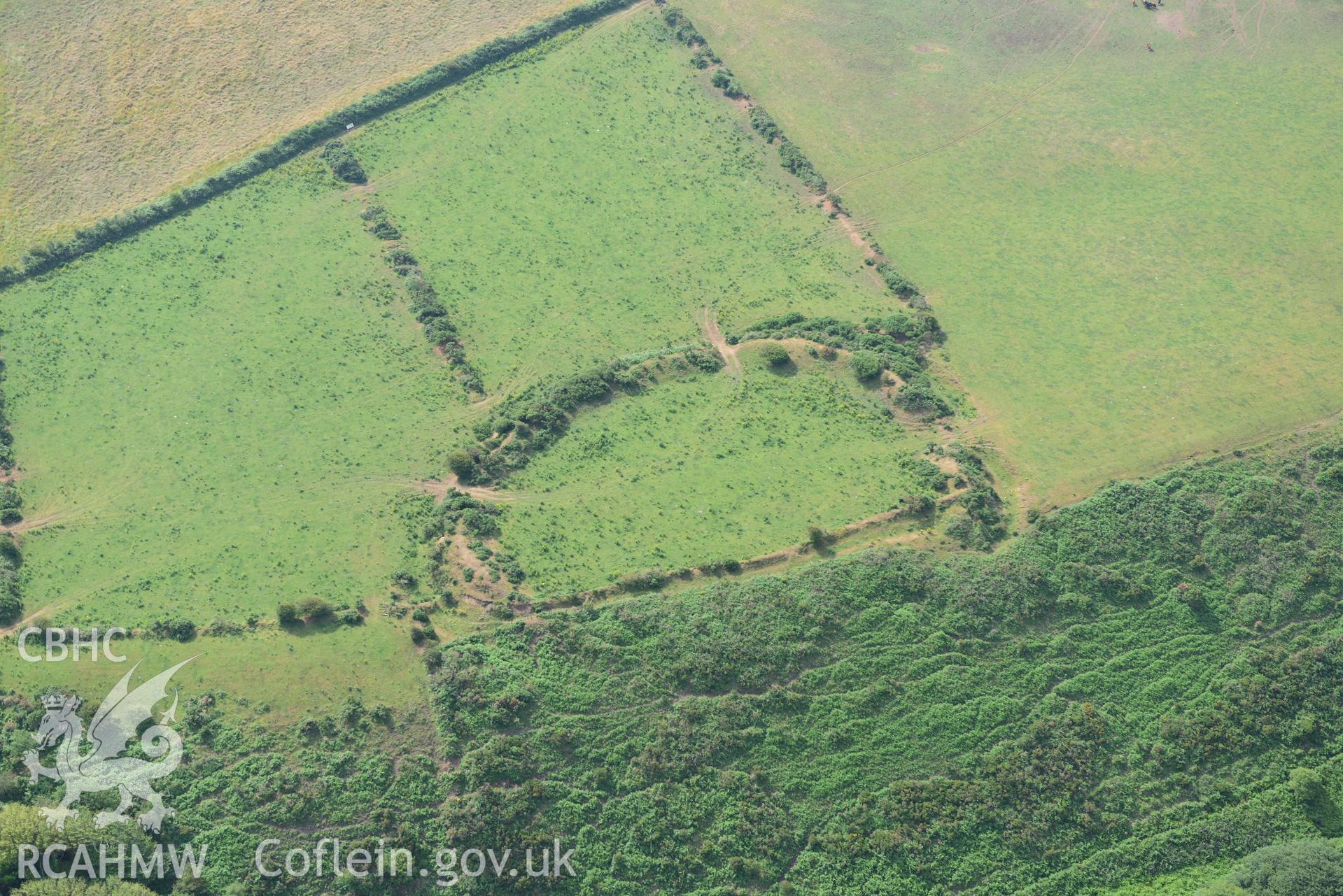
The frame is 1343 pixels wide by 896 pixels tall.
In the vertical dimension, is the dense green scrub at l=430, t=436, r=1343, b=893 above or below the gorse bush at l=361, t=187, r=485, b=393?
below

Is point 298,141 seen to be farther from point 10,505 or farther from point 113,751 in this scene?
point 113,751

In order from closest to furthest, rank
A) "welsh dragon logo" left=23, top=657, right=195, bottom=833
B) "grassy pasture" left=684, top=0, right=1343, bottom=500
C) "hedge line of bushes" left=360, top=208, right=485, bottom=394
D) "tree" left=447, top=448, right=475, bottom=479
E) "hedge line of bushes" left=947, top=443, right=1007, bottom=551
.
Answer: "welsh dragon logo" left=23, top=657, right=195, bottom=833, "hedge line of bushes" left=947, top=443, right=1007, bottom=551, "tree" left=447, top=448, right=475, bottom=479, "grassy pasture" left=684, top=0, right=1343, bottom=500, "hedge line of bushes" left=360, top=208, right=485, bottom=394

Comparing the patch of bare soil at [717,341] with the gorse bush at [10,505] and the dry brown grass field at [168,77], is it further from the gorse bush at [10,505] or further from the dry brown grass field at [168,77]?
the gorse bush at [10,505]

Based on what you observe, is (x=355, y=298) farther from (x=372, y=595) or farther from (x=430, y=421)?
(x=372, y=595)

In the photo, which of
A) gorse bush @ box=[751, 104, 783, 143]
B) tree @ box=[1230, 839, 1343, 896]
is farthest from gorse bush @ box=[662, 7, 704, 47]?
tree @ box=[1230, 839, 1343, 896]

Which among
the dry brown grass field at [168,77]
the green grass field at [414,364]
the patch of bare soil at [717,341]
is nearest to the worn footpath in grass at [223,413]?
the green grass field at [414,364]

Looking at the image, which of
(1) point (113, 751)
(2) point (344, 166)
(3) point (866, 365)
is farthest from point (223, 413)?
(3) point (866, 365)

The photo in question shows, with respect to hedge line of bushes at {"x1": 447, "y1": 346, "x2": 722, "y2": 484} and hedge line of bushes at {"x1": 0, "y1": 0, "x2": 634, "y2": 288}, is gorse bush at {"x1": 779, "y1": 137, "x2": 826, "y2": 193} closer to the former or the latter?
hedge line of bushes at {"x1": 447, "y1": 346, "x2": 722, "y2": 484}
